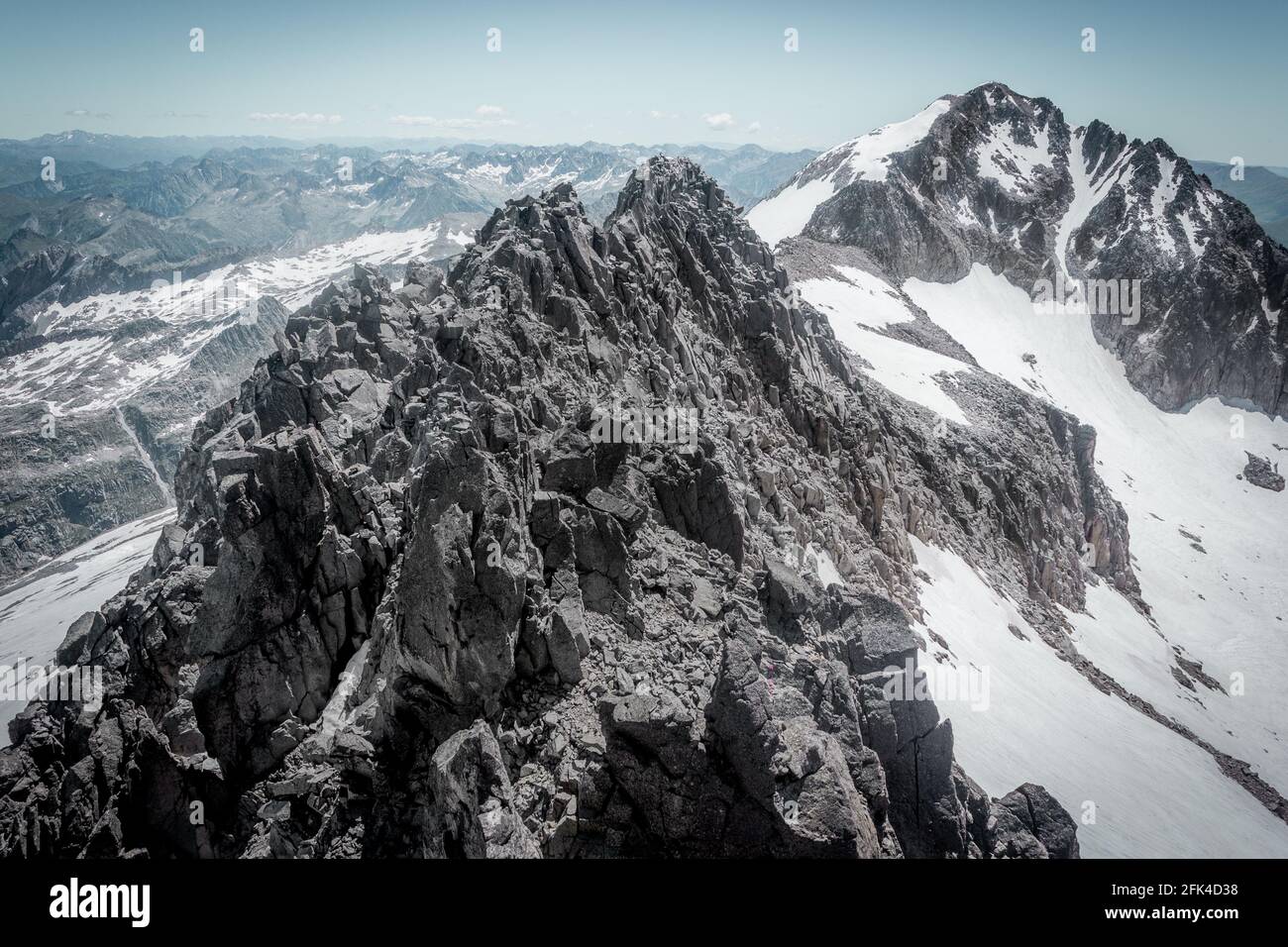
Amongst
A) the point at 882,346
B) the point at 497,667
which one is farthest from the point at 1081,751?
the point at 882,346

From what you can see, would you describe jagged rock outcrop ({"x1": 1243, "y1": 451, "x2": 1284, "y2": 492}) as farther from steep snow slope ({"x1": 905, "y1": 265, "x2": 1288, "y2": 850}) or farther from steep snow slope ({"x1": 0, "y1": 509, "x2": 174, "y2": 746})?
steep snow slope ({"x1": 0, "y1": 509, "x2": 174, "y2": 746})

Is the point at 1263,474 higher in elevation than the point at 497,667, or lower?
lower

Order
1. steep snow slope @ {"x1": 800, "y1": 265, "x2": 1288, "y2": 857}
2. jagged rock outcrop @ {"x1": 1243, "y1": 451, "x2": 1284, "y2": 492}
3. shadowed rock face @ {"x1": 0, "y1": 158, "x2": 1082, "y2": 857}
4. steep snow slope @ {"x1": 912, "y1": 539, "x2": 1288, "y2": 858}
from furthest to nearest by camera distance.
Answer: jagged rock outcrop @ {"x1": 1243, "y1": 451, "x2": 1284, "y2": 492} → steep snow slope @ {"x1": 800, "y1": 265, "x2": 1288, "y2": 857} → steep snow slope @ {"x1": 912, "y1": 539, "x2": 1288, "y2": 858} → shadowed rock face @ {"x1": 0, "y1": 158, "x2": 1082, "y2": 857}

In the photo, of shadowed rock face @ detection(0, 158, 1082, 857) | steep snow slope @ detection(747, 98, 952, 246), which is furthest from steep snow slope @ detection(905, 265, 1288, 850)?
shadowed rock face @ detection(0, 158, 1082, 857)

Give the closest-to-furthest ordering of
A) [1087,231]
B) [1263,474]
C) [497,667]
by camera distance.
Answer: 1. [497,667]
2. [1263,474]
3. [1087,231]

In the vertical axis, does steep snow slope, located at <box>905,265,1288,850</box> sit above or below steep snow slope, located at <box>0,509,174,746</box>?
above

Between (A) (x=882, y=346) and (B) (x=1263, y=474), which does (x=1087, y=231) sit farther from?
(A) (x=882, y=346)
